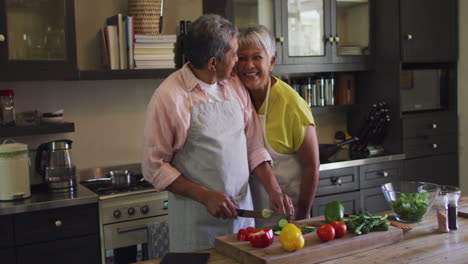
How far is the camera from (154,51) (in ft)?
11.2

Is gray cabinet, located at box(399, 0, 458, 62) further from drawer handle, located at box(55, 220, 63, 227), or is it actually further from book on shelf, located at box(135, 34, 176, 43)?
drawer handle, located at box(55, 220, 63, 227)

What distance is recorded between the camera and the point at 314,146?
7.72 feet

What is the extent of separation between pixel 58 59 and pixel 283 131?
1495 mm

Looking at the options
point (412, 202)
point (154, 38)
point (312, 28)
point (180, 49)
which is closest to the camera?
point (412, 202)

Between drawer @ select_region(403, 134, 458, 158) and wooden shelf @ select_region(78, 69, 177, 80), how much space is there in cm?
191

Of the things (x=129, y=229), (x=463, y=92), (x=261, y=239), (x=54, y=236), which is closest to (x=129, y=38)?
(x=129, y=229)

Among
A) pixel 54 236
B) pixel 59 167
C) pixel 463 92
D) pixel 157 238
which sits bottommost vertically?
pixel 157 238

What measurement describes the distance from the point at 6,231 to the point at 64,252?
313mm

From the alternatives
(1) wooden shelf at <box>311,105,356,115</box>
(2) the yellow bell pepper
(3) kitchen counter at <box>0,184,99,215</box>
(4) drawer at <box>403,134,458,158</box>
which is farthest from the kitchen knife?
(4) drawer at <box>403,134,458,158</box>

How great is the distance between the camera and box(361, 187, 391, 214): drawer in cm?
389

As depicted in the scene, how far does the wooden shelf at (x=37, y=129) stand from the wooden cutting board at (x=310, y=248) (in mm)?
1640

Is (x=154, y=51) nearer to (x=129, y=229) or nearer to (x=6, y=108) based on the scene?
(x=6, y=108)

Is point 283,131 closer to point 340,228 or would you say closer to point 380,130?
point 340,228

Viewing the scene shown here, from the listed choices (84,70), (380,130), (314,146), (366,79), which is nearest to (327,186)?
(380,130)
